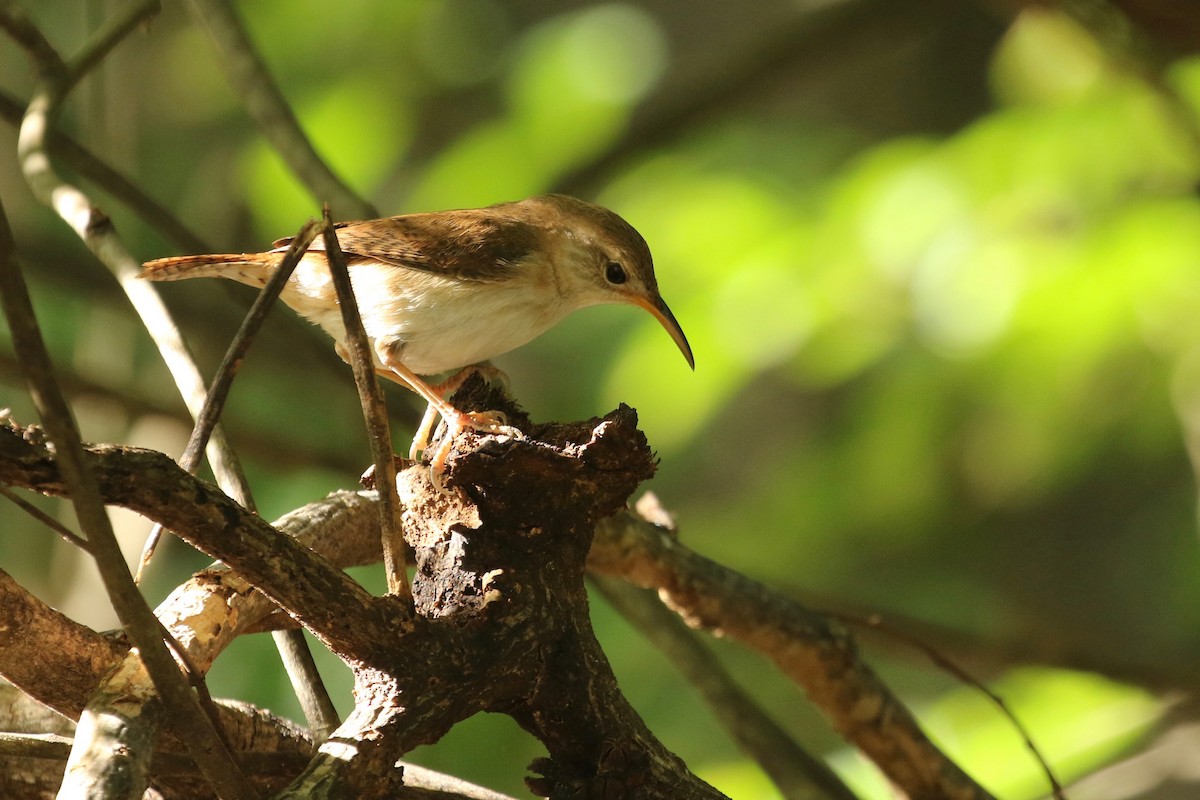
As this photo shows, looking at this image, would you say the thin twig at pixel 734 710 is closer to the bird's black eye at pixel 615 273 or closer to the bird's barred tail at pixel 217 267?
the bird's black eye at pixel 615 273

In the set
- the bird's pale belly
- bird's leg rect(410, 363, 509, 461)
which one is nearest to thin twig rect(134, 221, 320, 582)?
bird's leg rect(410, 363, 509, 461)

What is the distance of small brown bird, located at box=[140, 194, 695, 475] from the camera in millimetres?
3074

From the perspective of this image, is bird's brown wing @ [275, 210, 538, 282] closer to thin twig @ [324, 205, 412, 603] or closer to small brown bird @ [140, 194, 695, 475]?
small brown bird @ [140, 194, 695, 475]

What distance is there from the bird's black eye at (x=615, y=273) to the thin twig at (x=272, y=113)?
0.70 meters

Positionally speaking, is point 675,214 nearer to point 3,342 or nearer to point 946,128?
point 3,342

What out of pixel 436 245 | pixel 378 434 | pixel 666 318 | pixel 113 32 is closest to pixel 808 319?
pixel 666 318

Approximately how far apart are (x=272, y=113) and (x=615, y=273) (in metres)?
1.05

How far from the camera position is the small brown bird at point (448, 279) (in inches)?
121

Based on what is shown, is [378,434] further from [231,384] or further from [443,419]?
[443,419]

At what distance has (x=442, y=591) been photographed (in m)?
1.67

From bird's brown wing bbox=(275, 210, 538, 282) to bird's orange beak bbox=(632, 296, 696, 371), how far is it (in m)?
0.40

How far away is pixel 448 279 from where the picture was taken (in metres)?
3.15

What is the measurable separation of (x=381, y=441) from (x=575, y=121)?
118 inches

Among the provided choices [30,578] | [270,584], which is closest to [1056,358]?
[270,584]
